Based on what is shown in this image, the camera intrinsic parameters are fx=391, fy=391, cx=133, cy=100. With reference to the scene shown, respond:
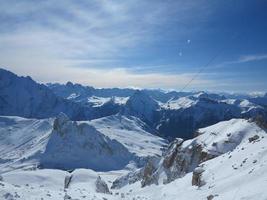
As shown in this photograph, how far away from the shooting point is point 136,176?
3711 inches

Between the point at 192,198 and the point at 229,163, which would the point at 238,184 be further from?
the point at 229,163

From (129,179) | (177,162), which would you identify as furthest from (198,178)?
(129,179)

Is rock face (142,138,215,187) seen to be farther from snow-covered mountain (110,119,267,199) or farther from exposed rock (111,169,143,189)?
exposed rock (111,169,143,189)

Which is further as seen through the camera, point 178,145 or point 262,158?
point 178,145

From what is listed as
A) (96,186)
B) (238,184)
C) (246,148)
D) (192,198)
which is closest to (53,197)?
(192,198)

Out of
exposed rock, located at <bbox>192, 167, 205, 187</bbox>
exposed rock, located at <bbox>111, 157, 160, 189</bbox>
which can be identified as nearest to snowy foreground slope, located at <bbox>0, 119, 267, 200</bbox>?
exposed rock, located at <bbox>192, 167, 205, 187</bbox>

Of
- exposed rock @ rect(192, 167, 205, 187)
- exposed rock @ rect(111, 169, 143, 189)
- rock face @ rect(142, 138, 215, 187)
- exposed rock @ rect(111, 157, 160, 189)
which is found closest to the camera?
exposed rock @ rect(192, 167, 205, 187)

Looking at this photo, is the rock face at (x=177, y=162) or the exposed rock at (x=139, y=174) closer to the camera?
the rock face at (x=177, y=162)

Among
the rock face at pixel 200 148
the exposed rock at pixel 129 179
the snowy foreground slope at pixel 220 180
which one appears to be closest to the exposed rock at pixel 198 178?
the snowy foreground slope at pixel 220 180

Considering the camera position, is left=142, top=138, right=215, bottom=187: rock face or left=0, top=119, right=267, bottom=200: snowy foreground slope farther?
left=142, top=138, right=215, bottom=187: rock face

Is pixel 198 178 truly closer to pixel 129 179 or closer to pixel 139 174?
pixel 139 174

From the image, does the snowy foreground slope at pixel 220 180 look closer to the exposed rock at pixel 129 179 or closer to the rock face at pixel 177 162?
the rock face at pixel 177 162

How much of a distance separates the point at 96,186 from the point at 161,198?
2634 cm

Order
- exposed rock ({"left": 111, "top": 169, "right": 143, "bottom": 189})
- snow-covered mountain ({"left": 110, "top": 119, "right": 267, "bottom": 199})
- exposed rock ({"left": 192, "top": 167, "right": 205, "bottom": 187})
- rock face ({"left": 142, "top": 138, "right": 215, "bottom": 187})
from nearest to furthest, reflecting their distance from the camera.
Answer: snow-covered mountain ({"left": 110, "top": 119, "right": 267, "bottom": 199}) → exposed rock ({"left": 192, "top": 167, "right": 205, "bottom": 187}) → rock face ({"left": 142, "top": 138, "right": 215, "bottom": 187}) → exposed rock ({"left": 111, "top": 169, "right": 143, "bottom": 189})
